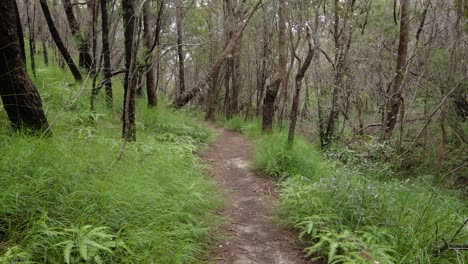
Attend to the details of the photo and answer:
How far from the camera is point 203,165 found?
264 inches

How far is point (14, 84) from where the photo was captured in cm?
402

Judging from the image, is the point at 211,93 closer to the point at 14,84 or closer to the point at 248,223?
the point at 248,223

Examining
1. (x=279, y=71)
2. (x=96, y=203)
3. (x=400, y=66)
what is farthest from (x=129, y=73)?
(x=400, y=66)

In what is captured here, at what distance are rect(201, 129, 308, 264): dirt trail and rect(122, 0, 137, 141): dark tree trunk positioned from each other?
189 cm

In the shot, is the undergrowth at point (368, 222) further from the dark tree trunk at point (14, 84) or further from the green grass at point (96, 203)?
the dark tree trunk at point (14, 84)

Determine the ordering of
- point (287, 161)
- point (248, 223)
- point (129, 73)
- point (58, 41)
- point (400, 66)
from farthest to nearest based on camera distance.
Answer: point (400, 66)
point (58, 41)
point (287, 161)
point (129, 73)
point (248, 223)

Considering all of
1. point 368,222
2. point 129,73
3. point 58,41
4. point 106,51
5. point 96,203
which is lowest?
point 368,222

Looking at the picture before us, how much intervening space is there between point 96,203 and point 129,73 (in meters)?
2.79

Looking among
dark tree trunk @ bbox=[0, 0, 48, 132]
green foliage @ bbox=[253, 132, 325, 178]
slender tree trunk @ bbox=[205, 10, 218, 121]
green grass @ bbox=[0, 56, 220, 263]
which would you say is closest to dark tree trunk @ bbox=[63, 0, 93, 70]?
green grass @ bbox=[0, 56, 220, 263]

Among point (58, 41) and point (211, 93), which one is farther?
point (211, 93)

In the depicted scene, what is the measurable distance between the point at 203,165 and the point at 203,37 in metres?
13.1

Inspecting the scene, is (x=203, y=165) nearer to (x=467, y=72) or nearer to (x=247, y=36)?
(x=467, y=72)

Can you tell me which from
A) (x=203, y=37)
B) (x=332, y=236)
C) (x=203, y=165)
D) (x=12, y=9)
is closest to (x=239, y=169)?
(x=203, y=165)

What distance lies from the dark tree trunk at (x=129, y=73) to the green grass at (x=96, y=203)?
529 mm
